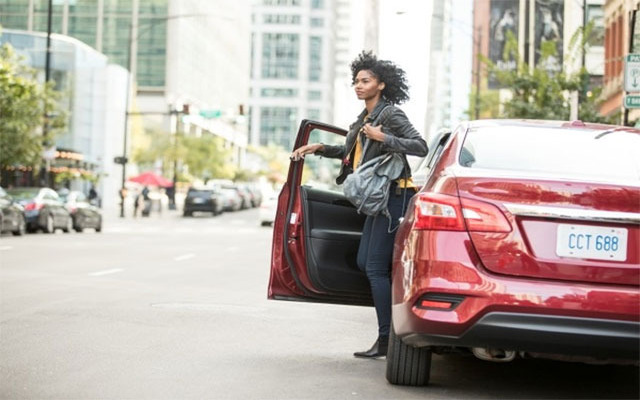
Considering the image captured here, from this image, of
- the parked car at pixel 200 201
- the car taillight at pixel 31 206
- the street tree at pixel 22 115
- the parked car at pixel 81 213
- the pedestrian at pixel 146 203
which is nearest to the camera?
the car taillight at pixel 31 206

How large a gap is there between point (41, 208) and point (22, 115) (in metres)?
5.76

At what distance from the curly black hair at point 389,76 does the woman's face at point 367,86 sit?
0.03 meters

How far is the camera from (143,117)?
3713 inches

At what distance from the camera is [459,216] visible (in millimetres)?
5648

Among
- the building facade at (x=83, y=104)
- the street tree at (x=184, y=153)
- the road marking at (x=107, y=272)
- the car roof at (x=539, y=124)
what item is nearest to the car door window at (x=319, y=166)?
the car roof at (x=539, y=124)

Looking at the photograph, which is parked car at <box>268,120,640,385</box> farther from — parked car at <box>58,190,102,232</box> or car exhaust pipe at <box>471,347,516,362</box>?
parked car at <box>58,190,102,232</box>

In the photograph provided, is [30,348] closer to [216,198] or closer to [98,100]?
[216,198]

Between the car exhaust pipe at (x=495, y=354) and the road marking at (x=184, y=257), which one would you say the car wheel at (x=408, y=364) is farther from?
the road marking at (x=184, y=257)

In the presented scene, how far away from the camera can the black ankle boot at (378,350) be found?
7422mm

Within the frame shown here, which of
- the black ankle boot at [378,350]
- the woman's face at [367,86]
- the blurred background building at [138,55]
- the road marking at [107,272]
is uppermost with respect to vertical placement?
the blurred background building at [138,55]

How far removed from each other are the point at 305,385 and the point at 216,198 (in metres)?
53.4

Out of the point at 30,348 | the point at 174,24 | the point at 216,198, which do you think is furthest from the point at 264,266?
the point at 174,24

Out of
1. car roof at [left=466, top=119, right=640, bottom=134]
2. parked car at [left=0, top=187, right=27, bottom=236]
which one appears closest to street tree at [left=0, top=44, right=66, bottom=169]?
parked car at [left=0, top=187, right=27, bottom=236]

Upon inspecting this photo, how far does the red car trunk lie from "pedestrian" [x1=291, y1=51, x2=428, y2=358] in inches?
59.7
